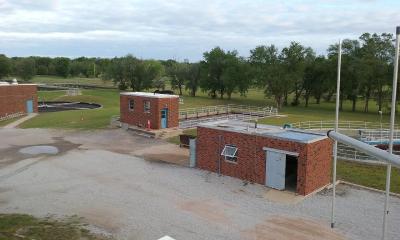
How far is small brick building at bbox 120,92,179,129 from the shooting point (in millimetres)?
34153

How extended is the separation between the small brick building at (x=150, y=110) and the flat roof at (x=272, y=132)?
Answer: 1104 cm

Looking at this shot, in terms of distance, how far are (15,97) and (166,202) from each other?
1449 inches

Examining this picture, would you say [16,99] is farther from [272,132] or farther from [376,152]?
[376,152]

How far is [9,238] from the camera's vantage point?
13.4 metres

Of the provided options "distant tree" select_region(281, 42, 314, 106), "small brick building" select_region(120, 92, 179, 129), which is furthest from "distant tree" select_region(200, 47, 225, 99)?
"small brick building" select_region(120, 92, 179, 129)

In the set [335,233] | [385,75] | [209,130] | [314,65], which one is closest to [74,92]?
[314,65]

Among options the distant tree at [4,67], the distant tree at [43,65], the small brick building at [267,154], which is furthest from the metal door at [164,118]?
the distant tree at [43,65]

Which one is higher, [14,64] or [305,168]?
[14,64]

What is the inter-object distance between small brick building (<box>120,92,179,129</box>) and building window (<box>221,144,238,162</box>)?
13.1 meters

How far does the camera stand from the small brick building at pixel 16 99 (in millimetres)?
46781

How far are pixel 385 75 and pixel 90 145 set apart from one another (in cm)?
4524

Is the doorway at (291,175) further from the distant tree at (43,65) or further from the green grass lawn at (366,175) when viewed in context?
the distant tree at (43,65)

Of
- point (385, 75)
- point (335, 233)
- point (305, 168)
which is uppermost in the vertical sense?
point (385, 75)

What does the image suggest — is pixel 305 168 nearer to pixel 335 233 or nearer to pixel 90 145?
pixel 335 233
